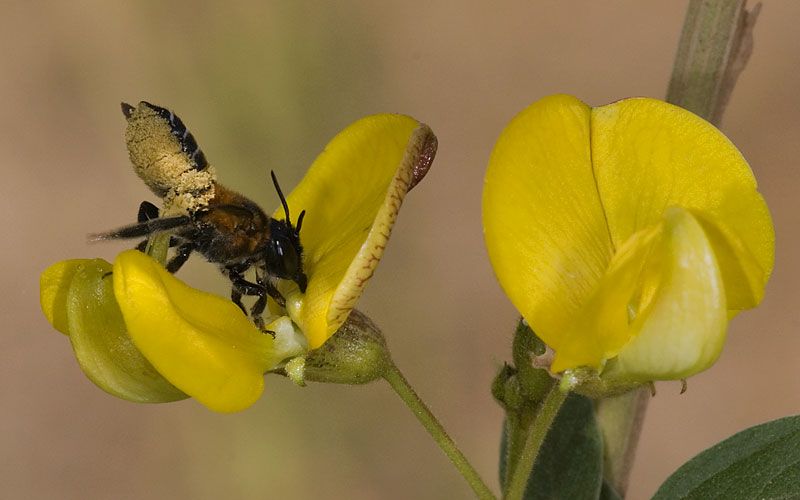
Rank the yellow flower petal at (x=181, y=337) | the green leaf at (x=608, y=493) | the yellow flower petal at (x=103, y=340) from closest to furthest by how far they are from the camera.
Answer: the yellow flower petal at (x=181, y=337)
the yellow flower petal at (x=103, y=340)
the green leaf at (x=608, y=493)

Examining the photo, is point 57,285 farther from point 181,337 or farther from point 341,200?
point 341,200

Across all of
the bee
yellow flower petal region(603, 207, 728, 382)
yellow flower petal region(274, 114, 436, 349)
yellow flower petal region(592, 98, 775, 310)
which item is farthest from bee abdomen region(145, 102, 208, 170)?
yellow flower petal region(603, 207, 728, 382)

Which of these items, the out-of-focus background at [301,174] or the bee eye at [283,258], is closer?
the bee eye at [283,258]

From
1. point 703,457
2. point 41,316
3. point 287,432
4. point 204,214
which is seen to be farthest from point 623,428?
point 41,316

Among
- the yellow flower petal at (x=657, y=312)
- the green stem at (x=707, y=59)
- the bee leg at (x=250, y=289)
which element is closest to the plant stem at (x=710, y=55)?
the green stem at (x=707, y=59)

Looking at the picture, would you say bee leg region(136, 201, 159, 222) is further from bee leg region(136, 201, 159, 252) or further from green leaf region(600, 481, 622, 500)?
green leaf region(600, 481, 622, 500)

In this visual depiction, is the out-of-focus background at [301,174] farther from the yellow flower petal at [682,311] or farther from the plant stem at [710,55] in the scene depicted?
the yellow flower petal at [682,311]
